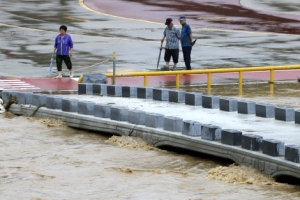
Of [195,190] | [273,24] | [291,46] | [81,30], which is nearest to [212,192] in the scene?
[195,190]

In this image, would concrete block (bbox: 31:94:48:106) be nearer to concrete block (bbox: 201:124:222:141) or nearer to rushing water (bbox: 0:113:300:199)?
rushing water (bbox: 0:113:300:199)

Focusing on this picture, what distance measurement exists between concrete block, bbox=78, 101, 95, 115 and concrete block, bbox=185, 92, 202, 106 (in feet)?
7.95

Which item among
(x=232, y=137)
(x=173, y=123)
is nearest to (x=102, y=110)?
(x=173, y=123)

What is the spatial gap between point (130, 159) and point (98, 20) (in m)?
28.6

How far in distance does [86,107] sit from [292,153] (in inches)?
248

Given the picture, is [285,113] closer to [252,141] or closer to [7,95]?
[252,141]

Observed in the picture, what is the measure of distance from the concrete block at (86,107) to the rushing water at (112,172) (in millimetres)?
679

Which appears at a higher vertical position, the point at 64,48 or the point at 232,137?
the point at 64,48

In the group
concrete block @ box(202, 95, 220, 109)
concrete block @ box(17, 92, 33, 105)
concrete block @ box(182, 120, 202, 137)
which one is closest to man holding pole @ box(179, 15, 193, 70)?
concrete block @ box(17, 92, 33, 105)

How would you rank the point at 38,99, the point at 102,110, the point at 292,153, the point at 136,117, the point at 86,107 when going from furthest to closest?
1. the point at 38,99
2. the point at 86,107
3. the point at 102,110
4. the point at 136,117
5. the point at 292,153

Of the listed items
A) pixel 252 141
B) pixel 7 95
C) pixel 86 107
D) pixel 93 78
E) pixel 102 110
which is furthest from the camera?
pixel 93 78

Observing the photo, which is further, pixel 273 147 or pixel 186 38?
pixel 186 38

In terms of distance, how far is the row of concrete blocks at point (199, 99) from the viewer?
18156mm

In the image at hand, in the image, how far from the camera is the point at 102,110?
19.0m
